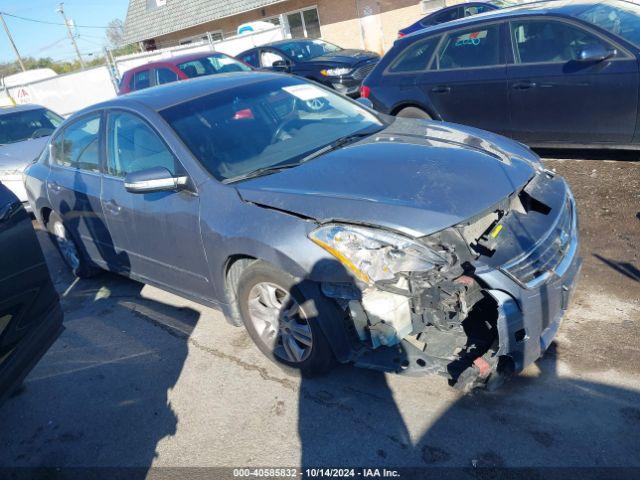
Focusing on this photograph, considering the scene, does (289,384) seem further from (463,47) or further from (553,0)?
(553,0)

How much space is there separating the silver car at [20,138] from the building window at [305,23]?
44.9ft

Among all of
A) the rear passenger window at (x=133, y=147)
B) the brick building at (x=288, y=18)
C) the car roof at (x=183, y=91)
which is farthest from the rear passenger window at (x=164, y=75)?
the brick building at (x=288, y=18)

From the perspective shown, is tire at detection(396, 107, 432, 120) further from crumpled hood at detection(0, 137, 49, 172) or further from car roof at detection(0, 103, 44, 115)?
car roof at detection(0, 103, 44, 115)

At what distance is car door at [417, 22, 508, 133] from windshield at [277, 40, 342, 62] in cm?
630

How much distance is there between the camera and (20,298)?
2932 mm

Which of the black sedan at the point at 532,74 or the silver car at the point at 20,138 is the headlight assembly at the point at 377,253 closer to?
the black sedan at the point at 532,74

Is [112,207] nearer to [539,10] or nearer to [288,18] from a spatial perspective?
[539,10]

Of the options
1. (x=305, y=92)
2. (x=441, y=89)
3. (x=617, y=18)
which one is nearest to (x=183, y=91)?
(x=305, y=92)

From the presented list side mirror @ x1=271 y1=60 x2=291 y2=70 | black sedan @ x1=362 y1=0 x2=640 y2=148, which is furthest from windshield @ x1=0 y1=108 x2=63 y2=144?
black sedan @ x1=362 y1=0 x2=640 y2=148

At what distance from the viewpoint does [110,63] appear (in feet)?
60.6

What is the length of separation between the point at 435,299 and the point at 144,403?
200cm

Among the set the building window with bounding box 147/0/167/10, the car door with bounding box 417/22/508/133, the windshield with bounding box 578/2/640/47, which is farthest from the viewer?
the building window with bounding box 147/0/167/10

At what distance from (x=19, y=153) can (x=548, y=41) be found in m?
7.77

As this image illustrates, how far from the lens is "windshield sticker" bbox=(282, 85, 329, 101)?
4207mm
